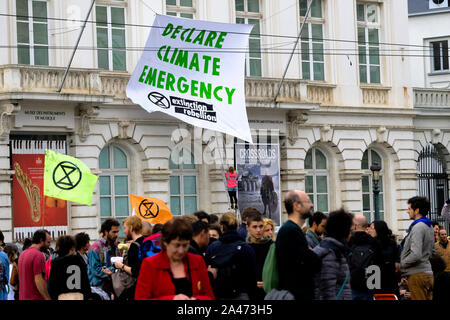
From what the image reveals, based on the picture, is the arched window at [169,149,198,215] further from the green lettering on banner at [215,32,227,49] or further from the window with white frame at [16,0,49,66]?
the window with white frame at [16,0,49,66]

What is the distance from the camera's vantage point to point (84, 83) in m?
29.0

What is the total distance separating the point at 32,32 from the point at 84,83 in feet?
6.57

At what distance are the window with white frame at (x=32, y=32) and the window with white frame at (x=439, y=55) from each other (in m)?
22.0

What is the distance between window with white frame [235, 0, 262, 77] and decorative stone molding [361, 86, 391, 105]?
456 cm

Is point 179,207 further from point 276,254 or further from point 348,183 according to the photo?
point 276,254

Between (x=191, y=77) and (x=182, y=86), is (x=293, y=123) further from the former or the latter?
(x=182, y=86)

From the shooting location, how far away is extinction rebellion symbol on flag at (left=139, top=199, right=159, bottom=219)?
21578 millimetres

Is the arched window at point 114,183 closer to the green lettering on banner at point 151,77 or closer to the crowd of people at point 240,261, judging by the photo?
the green lettering on banner at point 151,77

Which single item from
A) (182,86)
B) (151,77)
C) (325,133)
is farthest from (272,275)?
(325,133)

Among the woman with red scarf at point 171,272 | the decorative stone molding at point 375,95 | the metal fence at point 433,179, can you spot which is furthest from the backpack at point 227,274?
the metal fence at point 433,179

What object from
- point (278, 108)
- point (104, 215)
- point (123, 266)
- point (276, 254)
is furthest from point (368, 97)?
point (276, 254)

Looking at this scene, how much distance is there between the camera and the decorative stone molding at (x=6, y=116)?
90.5 feet

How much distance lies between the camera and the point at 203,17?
32.5 m

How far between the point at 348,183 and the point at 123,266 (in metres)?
23.1
